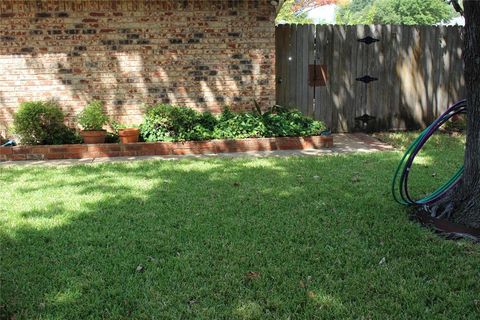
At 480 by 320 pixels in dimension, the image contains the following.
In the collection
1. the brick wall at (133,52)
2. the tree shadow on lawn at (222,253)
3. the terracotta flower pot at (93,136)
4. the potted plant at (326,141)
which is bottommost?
the tree shadow on lawn at (222,253)

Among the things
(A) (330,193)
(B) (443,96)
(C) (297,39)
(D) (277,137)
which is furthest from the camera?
(B) (443,96)

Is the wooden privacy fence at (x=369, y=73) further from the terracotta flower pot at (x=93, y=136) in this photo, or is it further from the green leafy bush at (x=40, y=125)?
the green leafy bush at (x=40, y=125)

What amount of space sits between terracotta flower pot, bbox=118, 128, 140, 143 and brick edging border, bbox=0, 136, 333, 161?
0.71ft

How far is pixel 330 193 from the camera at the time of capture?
201 inches

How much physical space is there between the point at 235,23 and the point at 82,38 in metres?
2.78

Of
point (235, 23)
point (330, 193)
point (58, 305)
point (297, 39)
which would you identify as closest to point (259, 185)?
point (330, 193)

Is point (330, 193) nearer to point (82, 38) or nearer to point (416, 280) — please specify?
point (416, 280)

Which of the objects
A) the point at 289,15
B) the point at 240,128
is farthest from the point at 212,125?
the point at 289,15

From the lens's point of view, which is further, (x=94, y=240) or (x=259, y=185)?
(x=259, y=185)

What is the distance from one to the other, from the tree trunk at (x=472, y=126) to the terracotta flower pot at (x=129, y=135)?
534 cm

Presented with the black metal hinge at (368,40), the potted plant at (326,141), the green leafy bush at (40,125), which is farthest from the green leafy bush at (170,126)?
the black metal hinge at (368,40)

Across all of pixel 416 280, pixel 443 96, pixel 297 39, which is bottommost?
pixel 416 280

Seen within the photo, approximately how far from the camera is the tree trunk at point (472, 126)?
3.76 metres

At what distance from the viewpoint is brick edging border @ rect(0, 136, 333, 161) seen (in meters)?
7.52
